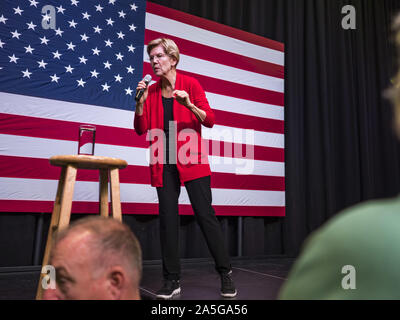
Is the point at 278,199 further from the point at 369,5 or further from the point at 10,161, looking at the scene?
the point at 369,5

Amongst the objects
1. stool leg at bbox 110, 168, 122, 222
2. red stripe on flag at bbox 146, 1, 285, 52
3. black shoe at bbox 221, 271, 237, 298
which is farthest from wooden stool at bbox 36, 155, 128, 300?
red stripe on flag at bbox 146, 1, 285, 52

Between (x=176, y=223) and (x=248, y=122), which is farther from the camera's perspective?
(x=248, y=122)

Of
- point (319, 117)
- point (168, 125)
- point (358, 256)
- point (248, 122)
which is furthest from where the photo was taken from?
Result: point (319, 117)

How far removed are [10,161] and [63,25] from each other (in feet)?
3.18

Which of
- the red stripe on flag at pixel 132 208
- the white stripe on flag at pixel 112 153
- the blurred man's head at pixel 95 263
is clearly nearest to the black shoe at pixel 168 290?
the red stripe on flag at pixel 132 208

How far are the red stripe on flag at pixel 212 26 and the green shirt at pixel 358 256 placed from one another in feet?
8.95

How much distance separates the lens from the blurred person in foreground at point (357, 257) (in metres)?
0.20

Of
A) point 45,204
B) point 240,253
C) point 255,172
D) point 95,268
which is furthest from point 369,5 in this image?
point 95,268

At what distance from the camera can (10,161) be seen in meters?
2.07

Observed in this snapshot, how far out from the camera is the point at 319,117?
363 cm
